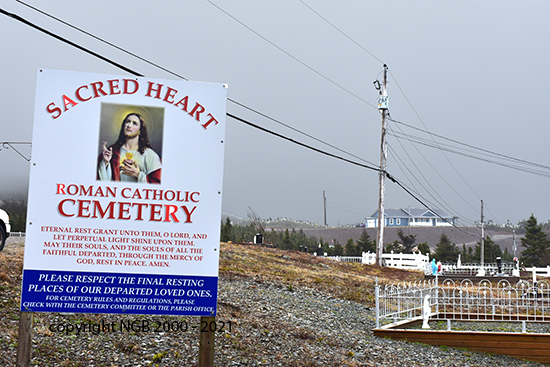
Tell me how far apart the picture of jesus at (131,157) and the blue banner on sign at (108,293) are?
3.03 ft

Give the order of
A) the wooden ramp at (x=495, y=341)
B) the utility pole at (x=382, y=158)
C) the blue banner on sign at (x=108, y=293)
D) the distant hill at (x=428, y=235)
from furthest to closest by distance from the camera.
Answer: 1. the distant hill at (x=428, y=235)
2. the utility pole at (x=382, y=158)
3. the wooden ramp at (x=495, y=341)
4. the blue banner on sign at (x=108, y=293)

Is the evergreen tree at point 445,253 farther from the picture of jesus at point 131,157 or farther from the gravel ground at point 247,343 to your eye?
the picture of jesus at point 131,157

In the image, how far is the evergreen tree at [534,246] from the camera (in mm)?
50188

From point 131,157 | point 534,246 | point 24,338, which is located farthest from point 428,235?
point 24,338

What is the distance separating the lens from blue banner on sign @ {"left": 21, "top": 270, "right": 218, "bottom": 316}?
15.0 ft

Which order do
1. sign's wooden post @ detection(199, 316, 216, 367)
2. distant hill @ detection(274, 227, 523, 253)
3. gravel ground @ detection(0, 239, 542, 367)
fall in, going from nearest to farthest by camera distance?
1. sign's wooden post @ detection(199, 316, 216, 367)
2. gravel ground @ detection(0, 239, 542, 367)
3. distant hill @ detection(274, 227, 523, 253)

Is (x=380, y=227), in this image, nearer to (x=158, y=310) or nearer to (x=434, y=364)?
(x=434, y=364)

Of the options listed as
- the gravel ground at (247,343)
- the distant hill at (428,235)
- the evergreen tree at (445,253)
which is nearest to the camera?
the gravel ground at (247,343)

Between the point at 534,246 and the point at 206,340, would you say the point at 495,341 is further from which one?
the point at 534,246

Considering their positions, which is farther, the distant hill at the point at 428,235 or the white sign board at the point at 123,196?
the distant hill at the point at 428,235

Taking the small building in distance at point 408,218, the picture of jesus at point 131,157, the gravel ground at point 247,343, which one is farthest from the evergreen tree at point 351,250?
the small building in distance at point 408,218

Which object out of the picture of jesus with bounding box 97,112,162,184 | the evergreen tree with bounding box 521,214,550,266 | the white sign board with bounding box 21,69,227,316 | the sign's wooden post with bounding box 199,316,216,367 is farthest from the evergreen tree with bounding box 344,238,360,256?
the picture of jesus with bounding box 97,112,162,184

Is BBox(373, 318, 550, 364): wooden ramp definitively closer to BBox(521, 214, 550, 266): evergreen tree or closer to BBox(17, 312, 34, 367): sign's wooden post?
BBox(17, 312, 34, 367): sign's wooden post

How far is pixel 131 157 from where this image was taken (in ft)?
15.5
